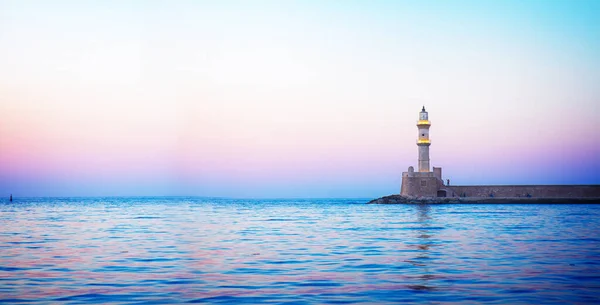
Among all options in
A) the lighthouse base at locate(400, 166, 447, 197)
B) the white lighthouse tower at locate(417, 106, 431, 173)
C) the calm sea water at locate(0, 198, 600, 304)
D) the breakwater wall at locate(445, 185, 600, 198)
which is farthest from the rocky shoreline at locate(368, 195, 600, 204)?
the calm sea water at locate(0, 198, 600, 304)

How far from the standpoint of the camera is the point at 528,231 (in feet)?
94.0

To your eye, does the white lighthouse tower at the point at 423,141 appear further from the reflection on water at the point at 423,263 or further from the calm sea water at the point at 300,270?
the calm sea water at the point at 300,270

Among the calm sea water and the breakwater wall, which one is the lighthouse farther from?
the calm sea water

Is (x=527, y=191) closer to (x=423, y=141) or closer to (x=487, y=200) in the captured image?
(x=487, y=200)

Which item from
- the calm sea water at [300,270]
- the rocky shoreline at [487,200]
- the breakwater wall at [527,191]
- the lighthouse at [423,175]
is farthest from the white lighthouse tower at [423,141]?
the calm sea water at [300,270]

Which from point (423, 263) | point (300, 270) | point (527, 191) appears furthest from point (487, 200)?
point (300, 270)

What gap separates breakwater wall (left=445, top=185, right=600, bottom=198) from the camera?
79.8 metres

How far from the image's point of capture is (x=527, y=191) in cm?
8081

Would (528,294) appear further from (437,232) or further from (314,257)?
(437,232)

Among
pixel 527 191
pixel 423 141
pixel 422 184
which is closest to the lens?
pixel 423 141

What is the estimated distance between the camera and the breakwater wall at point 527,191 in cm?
7975

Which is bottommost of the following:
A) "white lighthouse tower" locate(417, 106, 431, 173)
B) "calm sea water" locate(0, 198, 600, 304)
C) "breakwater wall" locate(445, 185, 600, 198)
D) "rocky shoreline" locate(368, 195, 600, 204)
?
"calm sea water" locate(0, 198, 600, 304)

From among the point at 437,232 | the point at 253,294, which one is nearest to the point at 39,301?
the point at 253,294

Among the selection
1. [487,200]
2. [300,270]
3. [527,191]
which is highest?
[527,191]
